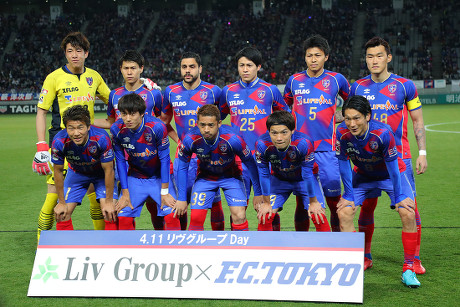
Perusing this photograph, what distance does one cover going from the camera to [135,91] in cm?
596

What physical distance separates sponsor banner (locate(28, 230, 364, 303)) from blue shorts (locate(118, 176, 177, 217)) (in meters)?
0.87

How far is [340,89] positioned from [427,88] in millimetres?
27303

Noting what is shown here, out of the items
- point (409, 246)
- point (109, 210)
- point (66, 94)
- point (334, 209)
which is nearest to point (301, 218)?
point (334, 209)

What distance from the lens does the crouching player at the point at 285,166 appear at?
485cm

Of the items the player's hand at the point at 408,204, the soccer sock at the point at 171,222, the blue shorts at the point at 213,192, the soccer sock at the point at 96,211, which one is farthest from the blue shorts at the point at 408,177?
the soccer sock at the point at 96,211

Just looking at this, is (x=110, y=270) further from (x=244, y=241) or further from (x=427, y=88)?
(x=427, y=88)

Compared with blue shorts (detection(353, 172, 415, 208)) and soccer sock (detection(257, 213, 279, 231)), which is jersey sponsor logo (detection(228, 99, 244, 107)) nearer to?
soccer sock (detection(257, 213, 279, 231))

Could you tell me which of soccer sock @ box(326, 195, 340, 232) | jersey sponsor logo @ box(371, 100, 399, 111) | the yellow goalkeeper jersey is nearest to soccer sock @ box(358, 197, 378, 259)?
soccer sock @ box(326, 195, 340, 232)

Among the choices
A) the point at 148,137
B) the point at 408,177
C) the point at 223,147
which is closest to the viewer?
the point at 408,177

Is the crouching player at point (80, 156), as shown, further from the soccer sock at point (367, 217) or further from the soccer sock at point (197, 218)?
the soccer sock at point (367, 217)

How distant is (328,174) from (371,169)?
0.71 m

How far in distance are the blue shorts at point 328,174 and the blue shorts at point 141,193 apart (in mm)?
1572

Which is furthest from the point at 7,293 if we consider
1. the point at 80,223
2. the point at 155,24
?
the point at 155,24

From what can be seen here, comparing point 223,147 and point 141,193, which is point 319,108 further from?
point 141,193
